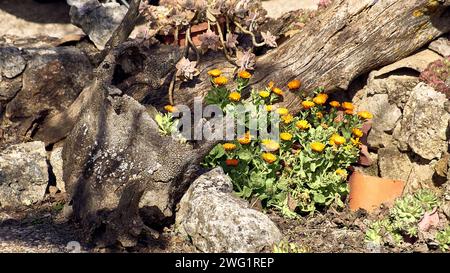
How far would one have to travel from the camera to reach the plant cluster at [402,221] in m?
5.44

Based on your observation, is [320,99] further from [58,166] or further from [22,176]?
[22,176]

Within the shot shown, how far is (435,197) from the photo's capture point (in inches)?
223

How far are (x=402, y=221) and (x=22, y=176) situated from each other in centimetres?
329

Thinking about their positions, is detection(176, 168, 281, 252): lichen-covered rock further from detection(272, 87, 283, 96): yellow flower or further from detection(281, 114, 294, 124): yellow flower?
detection(272, 87, 283, 96): yellow flower

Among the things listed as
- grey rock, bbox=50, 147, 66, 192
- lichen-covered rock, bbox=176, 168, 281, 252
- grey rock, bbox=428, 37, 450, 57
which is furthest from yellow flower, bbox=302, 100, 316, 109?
grey rock, bbox=50, 147, 66, 192

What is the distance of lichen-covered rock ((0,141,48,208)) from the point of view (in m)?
6.10

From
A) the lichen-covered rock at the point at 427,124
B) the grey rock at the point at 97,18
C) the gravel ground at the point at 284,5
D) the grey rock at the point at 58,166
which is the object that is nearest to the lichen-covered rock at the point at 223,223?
the grey rock at the point at 58,166

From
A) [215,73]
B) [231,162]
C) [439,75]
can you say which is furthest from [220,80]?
[439,75]

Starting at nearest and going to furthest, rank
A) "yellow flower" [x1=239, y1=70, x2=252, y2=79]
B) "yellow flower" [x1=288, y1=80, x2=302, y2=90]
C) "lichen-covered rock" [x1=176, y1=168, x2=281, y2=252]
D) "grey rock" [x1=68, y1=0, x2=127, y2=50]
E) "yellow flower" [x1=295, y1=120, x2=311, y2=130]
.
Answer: "lichen-covered rock" [x1=176, y1=168, x2=281, y2=252]
"yellow flower" [x1=295, y1=120, x2=311, y2=130]
"yellow flower" [x1=239, y1=70, x2=252, y2=79]
"yellow flower" [x1=288, y1=80, x2=302, y2=90]
"grey rock" [x1=68, y1=0, x2=127, y2=50]

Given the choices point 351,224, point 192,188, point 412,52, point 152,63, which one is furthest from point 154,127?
point 412,52

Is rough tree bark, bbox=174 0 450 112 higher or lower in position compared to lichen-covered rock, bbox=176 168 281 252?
higher

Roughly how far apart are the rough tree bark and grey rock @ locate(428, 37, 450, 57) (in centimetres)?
6

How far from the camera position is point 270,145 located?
5902 mm

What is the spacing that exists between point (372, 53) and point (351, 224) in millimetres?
1798
